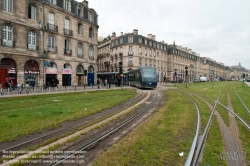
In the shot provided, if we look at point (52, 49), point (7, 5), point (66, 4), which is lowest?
point (52, 49)

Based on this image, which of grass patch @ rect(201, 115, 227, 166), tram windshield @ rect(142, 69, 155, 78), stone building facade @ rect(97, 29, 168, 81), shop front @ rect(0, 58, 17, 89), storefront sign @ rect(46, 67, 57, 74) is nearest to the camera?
grass patch @ rect(201, 115, 227, 166)

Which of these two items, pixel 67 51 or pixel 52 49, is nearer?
pixel 52 49

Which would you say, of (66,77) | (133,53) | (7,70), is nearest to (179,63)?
(133,53)

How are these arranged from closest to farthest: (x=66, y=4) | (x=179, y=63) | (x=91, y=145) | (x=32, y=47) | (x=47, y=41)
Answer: (x=91, y=145) → (x=32, y=47) → (x=47, y=41) → (x=66, y=4) → (x=179, y=63)

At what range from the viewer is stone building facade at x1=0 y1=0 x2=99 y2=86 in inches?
819

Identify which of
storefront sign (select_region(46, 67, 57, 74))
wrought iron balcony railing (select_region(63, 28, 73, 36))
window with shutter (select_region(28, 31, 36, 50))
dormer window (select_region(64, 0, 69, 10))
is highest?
dormer window (select_region(64, 0, 69, 10))

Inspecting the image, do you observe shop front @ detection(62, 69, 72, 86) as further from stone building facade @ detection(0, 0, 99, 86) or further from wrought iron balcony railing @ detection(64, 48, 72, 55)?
wrought iron balcony railing @ detection(64, 48, 72, 55)

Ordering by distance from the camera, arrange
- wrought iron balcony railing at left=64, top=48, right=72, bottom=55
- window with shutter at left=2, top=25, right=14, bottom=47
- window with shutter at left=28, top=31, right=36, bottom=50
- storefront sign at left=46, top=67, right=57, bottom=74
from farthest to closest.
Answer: wrought iron balcony railing at left=64, top=48, right=72, bottom=55 < storefront sign at left=46, top=67, right=57, bottom=74 < window with shutter at left=28, top=31, right=36, bottom=50 < window with shutter at left=2, top=25, right=14, bottom=47

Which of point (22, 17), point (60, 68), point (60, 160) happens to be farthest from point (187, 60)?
point (60, 160)

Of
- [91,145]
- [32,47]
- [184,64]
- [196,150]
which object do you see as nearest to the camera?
[196,150]

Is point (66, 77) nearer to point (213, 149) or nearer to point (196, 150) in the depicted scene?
point (196, 150)

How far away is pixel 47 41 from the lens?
82.1 ft

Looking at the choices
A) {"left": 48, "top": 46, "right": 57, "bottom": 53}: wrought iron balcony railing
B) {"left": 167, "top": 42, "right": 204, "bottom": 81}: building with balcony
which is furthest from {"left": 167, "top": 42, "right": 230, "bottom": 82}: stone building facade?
{"left": 48, "top": 46, "right": 57, "bottom": 53}: wrought iron balcony railing

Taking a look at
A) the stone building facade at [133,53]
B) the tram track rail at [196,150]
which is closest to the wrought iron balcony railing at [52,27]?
the tram track rail at [196,150]
